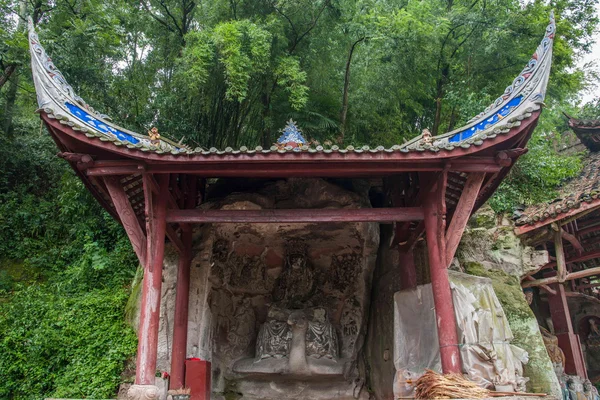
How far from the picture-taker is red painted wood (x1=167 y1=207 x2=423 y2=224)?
6340mm

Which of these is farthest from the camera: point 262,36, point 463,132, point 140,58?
point 140,58

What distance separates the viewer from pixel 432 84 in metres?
11.6

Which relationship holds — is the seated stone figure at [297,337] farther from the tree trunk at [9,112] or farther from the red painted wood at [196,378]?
the tree trunk at [9,112]

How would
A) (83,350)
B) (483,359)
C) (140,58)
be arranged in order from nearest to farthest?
(483,359) → (83,350) → (140,58)

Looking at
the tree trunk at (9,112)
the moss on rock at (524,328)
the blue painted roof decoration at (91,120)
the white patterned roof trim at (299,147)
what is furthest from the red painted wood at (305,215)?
the tree trunk at (9,112)

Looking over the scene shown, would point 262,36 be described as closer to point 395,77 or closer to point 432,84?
point 395,77

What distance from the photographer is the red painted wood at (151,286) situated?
551 centimetres

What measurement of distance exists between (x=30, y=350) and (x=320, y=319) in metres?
4.57

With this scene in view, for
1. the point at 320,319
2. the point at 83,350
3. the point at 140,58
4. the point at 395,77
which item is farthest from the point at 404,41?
the point at 83,350

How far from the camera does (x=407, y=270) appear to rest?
305 inches

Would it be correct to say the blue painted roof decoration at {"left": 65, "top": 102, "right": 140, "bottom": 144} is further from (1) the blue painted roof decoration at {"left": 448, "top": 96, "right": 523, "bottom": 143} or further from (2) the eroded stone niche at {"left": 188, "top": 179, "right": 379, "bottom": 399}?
(1) the blue painted roof decoration at {"left": 448, "top": 96, "right": 523, "bottom": 143}

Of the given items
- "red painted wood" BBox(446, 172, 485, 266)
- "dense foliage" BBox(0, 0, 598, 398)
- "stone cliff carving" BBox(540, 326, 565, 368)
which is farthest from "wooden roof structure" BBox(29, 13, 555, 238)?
"stone cliff carving" BBox(540, 326, 565, 368)

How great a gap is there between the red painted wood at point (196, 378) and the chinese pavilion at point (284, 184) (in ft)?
0.46

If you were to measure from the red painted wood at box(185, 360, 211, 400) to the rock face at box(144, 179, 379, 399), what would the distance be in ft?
1.15
